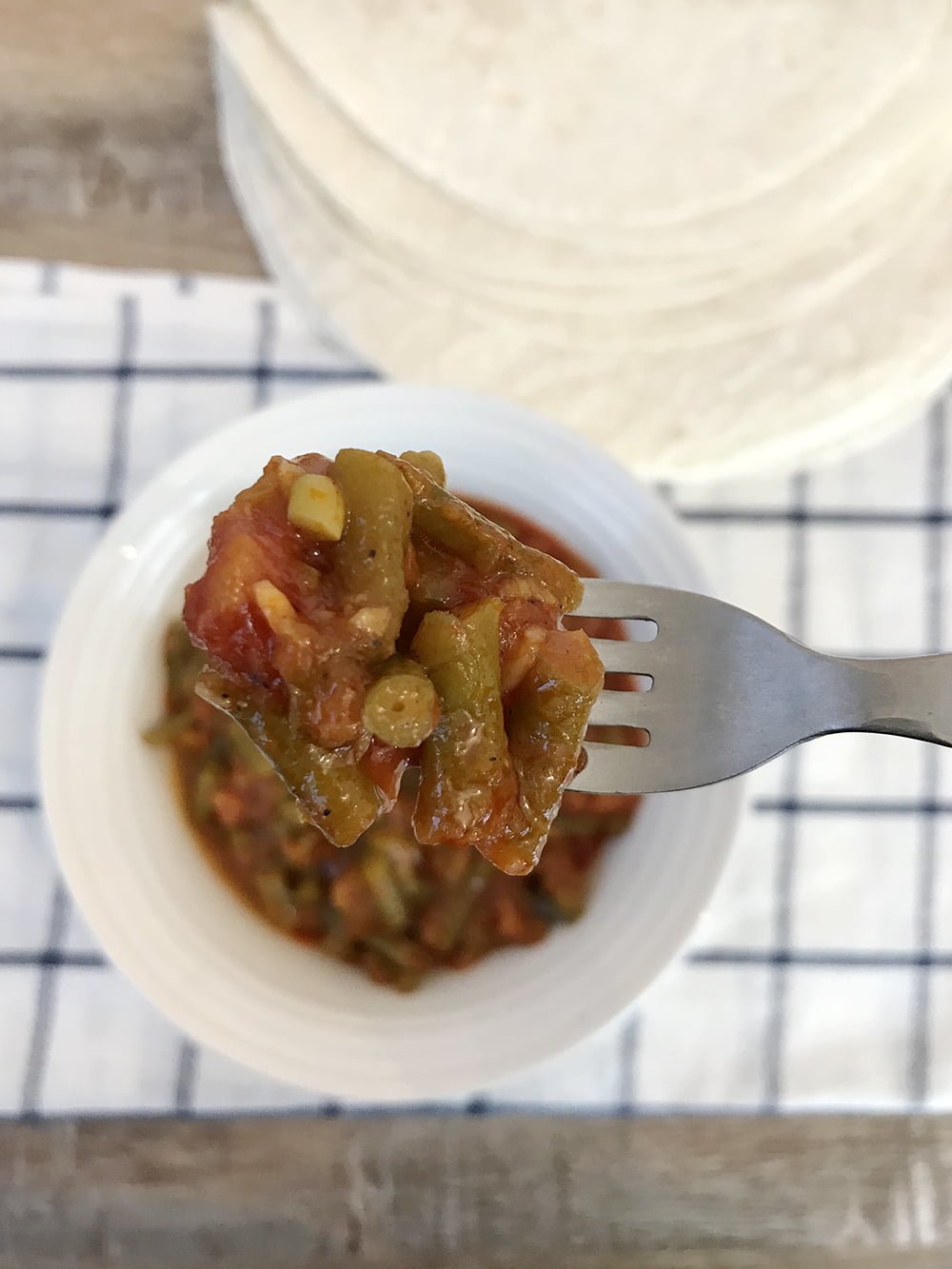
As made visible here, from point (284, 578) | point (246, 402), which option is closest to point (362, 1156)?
point (284, 578)

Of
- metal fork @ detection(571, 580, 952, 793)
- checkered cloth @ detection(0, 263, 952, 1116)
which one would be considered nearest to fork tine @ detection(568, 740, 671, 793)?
metal fork @ detection(571, 580, 952, 793)

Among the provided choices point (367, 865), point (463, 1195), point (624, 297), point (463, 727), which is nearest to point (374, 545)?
point (463, 727)

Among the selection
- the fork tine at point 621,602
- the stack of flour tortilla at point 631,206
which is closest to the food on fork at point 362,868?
the fork tine at point 621,602

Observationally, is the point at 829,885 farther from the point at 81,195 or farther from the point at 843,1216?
the point at 81,195

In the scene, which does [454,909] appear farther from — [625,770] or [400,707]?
[400,707]

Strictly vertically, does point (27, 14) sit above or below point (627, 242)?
above

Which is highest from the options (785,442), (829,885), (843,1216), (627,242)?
(627,242)
